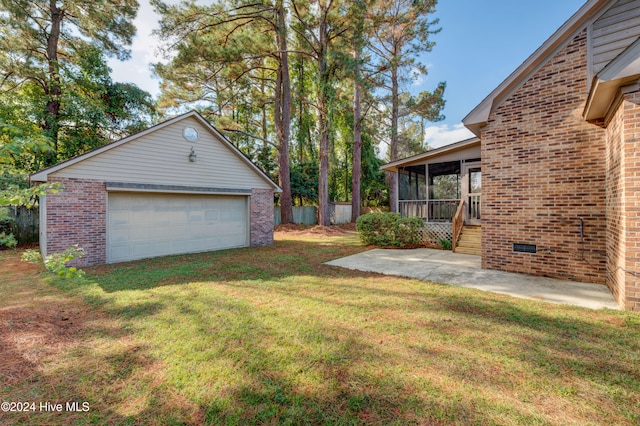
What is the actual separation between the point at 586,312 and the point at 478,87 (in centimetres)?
2252

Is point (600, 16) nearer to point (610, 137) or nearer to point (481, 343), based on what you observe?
point (610, 137)

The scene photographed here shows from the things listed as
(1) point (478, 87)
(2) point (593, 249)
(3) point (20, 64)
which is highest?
(1) point (478, 87)

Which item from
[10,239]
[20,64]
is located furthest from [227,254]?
[20,64]

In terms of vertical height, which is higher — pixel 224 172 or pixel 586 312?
pixel 224 172

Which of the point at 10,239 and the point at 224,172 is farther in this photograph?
the point at 224,172

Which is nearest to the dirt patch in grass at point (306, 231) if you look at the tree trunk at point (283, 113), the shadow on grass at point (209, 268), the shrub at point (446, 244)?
the tree trunk at point (283, 113)

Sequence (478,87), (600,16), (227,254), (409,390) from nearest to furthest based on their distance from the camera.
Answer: (409,390) < (600,16) < (227,254) < (478,87)

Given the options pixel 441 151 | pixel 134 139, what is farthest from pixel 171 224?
pixel 441 151

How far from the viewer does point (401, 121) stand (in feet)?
70.8

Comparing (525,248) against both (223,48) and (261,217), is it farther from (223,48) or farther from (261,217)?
(223,48)

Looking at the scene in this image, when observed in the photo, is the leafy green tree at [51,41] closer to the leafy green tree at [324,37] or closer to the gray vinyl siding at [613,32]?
the leafy green tree at [324,37]

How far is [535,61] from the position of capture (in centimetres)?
568

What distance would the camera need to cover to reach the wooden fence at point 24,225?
10750mm

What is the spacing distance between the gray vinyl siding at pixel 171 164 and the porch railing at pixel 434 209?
23.2ft
